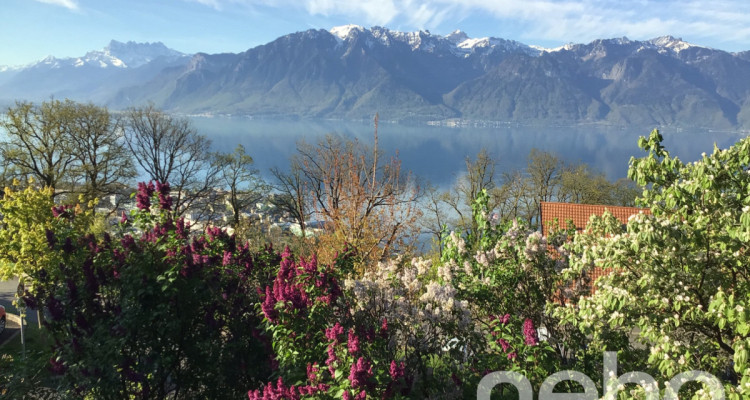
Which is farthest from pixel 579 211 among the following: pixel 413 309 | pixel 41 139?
pixel 41 139

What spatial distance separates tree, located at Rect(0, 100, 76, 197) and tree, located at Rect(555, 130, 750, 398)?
112ft

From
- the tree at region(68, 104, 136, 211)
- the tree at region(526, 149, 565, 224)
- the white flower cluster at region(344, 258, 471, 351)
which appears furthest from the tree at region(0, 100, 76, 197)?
the tree at region(526, 149, 565, 224)

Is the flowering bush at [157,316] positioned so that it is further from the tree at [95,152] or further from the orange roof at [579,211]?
the tree at [95,152]

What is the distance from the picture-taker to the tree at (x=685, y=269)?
462 cm

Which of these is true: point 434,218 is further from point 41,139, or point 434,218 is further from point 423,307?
point 423,307

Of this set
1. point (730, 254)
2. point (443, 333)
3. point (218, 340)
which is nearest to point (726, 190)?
point (730, 254)

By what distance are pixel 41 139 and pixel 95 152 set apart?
346 cm

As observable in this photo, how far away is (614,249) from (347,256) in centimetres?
396

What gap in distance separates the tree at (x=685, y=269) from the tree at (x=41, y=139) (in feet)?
112

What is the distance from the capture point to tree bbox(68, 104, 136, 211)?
31.7 metres

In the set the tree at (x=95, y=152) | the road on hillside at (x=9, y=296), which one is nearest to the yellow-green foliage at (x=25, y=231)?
the road on hillside at (x=9, y=296)

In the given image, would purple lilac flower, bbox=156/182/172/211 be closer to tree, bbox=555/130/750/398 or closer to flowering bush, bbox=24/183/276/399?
flowering bush, bbox=24/183/276/399

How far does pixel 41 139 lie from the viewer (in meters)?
30.6

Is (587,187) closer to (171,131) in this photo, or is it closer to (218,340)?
(171,131)
